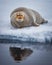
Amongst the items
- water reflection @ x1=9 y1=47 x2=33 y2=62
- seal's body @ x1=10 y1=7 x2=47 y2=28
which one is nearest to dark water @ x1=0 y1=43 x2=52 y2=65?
water reflection @ x1=9 y1=47 x2=33 y2=62

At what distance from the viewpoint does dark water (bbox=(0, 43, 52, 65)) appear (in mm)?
1353

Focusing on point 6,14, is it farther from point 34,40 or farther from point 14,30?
point 34,40

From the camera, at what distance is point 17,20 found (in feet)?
6.01

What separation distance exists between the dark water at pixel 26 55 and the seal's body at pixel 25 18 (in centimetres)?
21

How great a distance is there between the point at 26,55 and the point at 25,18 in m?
0.47

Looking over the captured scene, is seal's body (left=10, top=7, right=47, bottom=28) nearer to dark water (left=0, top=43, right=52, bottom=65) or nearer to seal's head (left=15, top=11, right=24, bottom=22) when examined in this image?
seal's head (left=15, top=11, right=24, bottom=22)

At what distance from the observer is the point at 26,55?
1.47m

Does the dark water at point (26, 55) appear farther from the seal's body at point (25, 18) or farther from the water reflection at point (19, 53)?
the seal's body at point (25, 18)

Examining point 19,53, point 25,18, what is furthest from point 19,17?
point 19,53

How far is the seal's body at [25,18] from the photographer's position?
5.99 ft

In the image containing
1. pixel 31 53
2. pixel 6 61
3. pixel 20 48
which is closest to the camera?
pixel 6 61

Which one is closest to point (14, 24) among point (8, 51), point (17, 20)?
point (17, 20)

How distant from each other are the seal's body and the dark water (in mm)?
208

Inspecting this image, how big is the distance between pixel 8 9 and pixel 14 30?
0.71 ft
